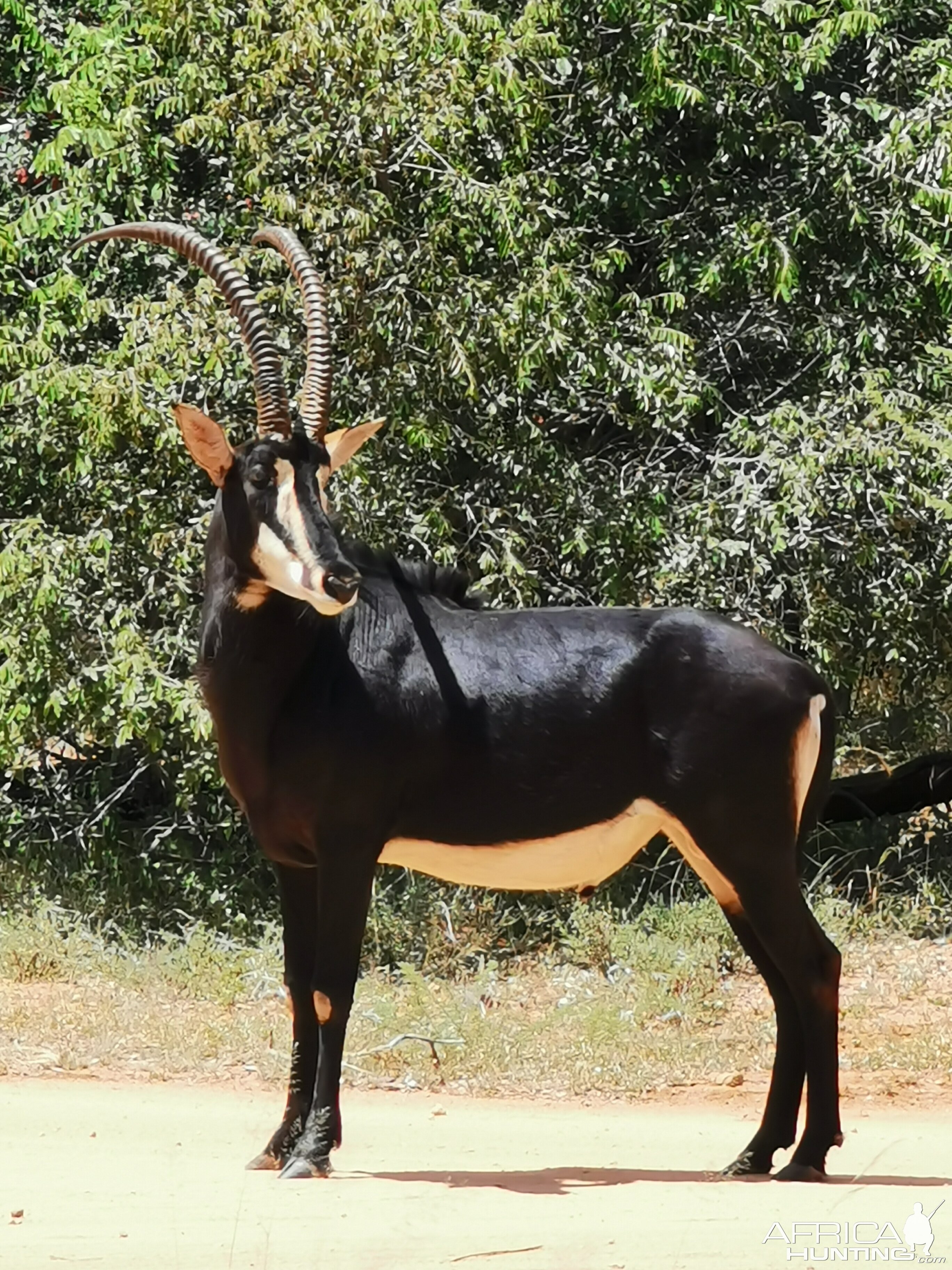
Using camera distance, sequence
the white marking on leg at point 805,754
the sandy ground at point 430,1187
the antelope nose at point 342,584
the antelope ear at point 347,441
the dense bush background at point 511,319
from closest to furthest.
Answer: the sandy ground at point 430,1187, the antelope nose at point 342,584, the white marking on leg at point 805,754, the antelope ear at point 347,441, the dense bush background at point 511,319

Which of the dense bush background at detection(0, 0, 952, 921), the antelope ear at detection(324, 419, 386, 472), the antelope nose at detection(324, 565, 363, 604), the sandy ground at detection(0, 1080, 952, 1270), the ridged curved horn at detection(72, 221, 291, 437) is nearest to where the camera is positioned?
the sandy ground at detection(0, 1080, 952, 1270)

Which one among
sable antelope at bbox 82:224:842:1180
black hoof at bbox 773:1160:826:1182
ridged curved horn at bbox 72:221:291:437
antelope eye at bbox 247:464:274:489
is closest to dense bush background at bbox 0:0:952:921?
ridged curved horn at bbox 72:221:291:437

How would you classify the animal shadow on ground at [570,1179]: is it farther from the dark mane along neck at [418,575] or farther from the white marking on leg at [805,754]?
the dark mane along neck at [418,575]

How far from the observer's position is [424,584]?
7117 mm

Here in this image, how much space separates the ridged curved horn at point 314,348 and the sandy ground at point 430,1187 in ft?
8.53

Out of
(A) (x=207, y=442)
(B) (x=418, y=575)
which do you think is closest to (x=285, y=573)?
(A) (x=207, y=442)

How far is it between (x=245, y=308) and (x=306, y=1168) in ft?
9.99

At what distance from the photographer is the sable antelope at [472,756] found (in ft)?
21.2

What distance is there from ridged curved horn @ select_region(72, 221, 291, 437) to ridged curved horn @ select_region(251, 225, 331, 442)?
0.44ft

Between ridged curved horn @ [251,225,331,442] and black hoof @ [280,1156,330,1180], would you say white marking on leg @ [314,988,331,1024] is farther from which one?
ridged curved horn @ [251,225,331,442]

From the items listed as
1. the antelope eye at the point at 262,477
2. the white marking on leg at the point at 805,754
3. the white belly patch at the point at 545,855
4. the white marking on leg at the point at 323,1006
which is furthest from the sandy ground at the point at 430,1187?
the antelope eye at the point at 262,477

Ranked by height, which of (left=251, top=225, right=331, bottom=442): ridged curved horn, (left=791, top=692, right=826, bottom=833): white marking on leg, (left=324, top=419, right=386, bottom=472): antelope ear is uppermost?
(left=251, top=225, right=331, bottom=442): ridged curved horn

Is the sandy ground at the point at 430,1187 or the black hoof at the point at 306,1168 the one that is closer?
the sandy ground at the point at 430,1187

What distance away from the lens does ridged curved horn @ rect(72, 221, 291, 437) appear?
21.7 ft
